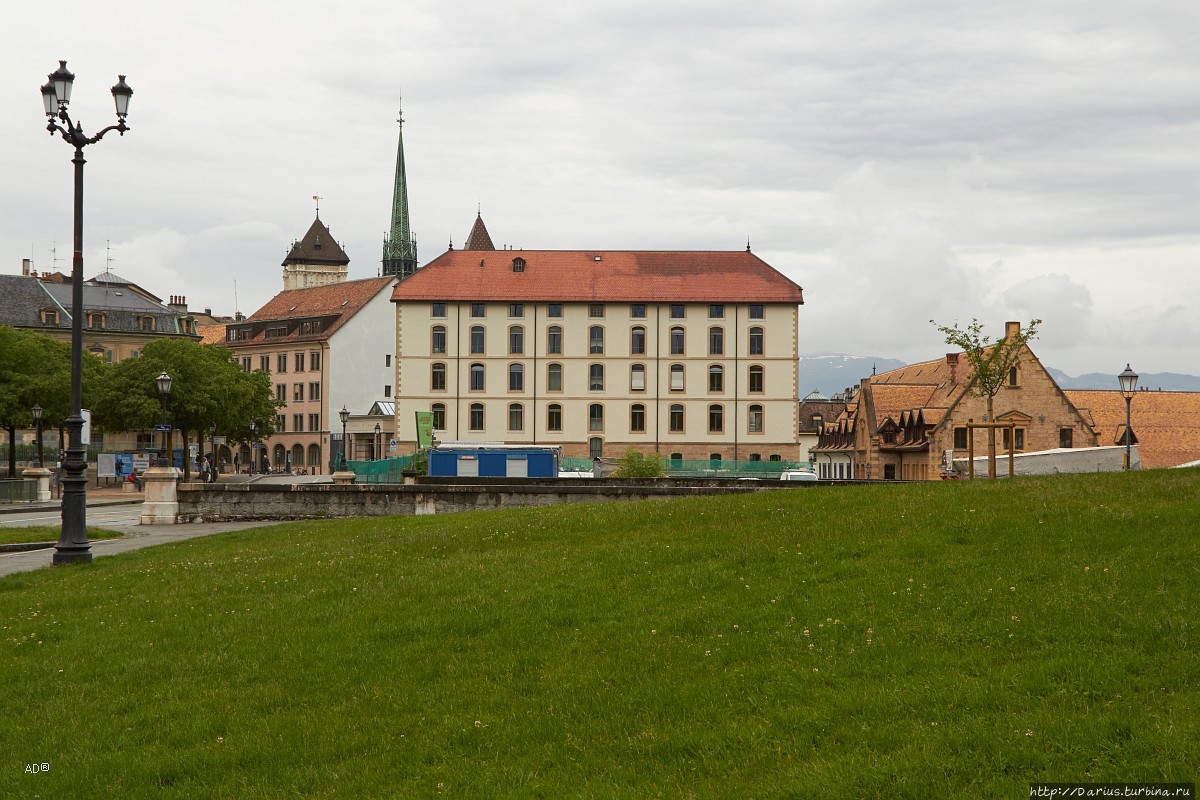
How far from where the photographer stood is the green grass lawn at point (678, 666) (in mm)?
7863

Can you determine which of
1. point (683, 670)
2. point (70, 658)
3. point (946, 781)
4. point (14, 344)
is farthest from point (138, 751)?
point (14, 344)

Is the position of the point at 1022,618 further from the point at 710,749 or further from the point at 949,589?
the point at 710,749

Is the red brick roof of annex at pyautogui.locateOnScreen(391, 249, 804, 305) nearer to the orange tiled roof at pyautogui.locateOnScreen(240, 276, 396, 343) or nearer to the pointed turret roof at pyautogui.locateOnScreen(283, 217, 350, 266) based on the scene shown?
the orange tiled roof at pyautogui.locateOnScreen(240, 276, 396, 343)

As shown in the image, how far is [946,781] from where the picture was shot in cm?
713

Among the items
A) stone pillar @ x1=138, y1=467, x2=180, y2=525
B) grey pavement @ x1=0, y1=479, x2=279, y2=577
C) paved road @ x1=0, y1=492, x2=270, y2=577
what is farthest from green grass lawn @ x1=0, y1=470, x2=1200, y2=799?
stone pillar @ x1=138, y1=467, x2=180, y2=525

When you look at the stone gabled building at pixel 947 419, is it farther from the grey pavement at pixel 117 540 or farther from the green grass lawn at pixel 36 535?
the green grass lawn at pixel 36 535

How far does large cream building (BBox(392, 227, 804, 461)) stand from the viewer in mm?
92062

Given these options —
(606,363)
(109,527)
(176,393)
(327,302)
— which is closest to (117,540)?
(109,527)

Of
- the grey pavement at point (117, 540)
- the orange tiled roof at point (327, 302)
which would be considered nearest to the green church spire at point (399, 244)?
the orange tiled roof at point (327, 302)

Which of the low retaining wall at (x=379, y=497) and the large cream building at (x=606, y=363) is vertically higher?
the large cream building at (x=606, y=363)

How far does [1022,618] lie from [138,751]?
7.36 metres

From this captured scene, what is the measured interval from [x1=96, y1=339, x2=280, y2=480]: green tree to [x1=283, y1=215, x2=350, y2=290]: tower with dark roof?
8843 centimetres

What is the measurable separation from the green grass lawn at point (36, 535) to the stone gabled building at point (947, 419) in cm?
4785

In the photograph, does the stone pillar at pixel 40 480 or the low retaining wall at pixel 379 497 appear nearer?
the low retaining wall at pixel 379 497
